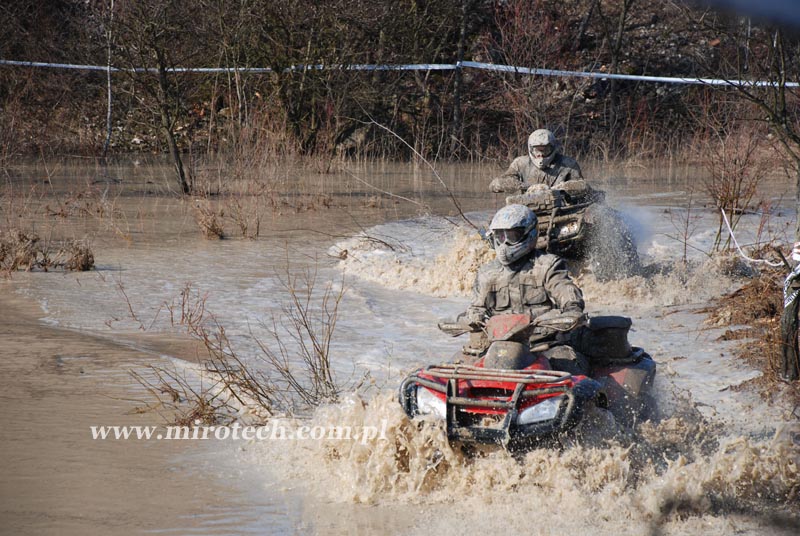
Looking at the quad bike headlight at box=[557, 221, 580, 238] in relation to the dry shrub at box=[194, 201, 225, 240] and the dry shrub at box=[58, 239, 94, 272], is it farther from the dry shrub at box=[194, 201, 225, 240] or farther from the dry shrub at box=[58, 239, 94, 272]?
the dry shrub at box=[194, 201, 225, 240]

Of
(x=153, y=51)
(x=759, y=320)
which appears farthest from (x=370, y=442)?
(x=153, y=51)

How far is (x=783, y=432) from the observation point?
6.16 metres

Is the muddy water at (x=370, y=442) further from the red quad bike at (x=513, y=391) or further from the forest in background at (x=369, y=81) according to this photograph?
the forest in background at (x=369, y=81)

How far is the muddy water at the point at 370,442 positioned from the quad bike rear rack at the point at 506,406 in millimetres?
259

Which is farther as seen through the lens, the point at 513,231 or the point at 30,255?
the point at 30,255

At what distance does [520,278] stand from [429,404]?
141 cm

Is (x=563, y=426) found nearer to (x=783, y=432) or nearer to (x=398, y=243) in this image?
(x=783, y=432)

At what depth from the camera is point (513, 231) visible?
5957 mm

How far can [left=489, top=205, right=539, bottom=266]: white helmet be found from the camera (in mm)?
5926

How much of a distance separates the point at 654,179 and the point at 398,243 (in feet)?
33.8

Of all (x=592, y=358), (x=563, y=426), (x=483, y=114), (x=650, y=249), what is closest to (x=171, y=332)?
(x=592, y=358)

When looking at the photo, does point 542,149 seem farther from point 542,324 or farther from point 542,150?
point 542,324

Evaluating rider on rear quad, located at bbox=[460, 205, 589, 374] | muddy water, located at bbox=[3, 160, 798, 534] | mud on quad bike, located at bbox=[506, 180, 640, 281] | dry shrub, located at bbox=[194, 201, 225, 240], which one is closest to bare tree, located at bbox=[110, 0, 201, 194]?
dry shrub, located at bbox=[194, 201, 225, 240]

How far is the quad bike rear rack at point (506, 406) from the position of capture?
4.68 m
